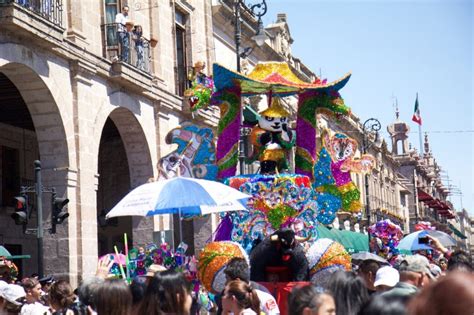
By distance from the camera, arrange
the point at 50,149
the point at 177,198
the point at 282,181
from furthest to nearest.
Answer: the point at 50,149 → the point at 282,181 → the point at 177,198

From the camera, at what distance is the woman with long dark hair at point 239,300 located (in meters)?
5.40

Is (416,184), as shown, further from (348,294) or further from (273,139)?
(348,294)

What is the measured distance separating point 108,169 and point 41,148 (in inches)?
274

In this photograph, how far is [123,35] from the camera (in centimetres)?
1706

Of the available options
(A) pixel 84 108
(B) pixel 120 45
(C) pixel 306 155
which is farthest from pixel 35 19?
(C) pixel 306 155

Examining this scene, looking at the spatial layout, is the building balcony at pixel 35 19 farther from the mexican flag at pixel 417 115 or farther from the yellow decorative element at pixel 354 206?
the mexican flag at pixel 417 115

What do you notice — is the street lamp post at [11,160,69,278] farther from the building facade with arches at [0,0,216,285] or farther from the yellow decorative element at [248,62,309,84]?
the yellow decorative element at [248,62,309,84]

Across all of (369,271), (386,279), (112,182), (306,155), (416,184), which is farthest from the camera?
(416,184)

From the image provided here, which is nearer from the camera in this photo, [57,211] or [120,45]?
[57,211]

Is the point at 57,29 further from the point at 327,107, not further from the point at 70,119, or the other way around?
the point at 327,107

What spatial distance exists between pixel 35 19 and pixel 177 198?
604 cm

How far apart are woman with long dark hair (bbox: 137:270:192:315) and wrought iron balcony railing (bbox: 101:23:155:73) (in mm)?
12502

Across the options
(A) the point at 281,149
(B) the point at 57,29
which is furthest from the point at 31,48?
(A) the point at 281,149

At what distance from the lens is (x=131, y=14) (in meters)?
18.2
